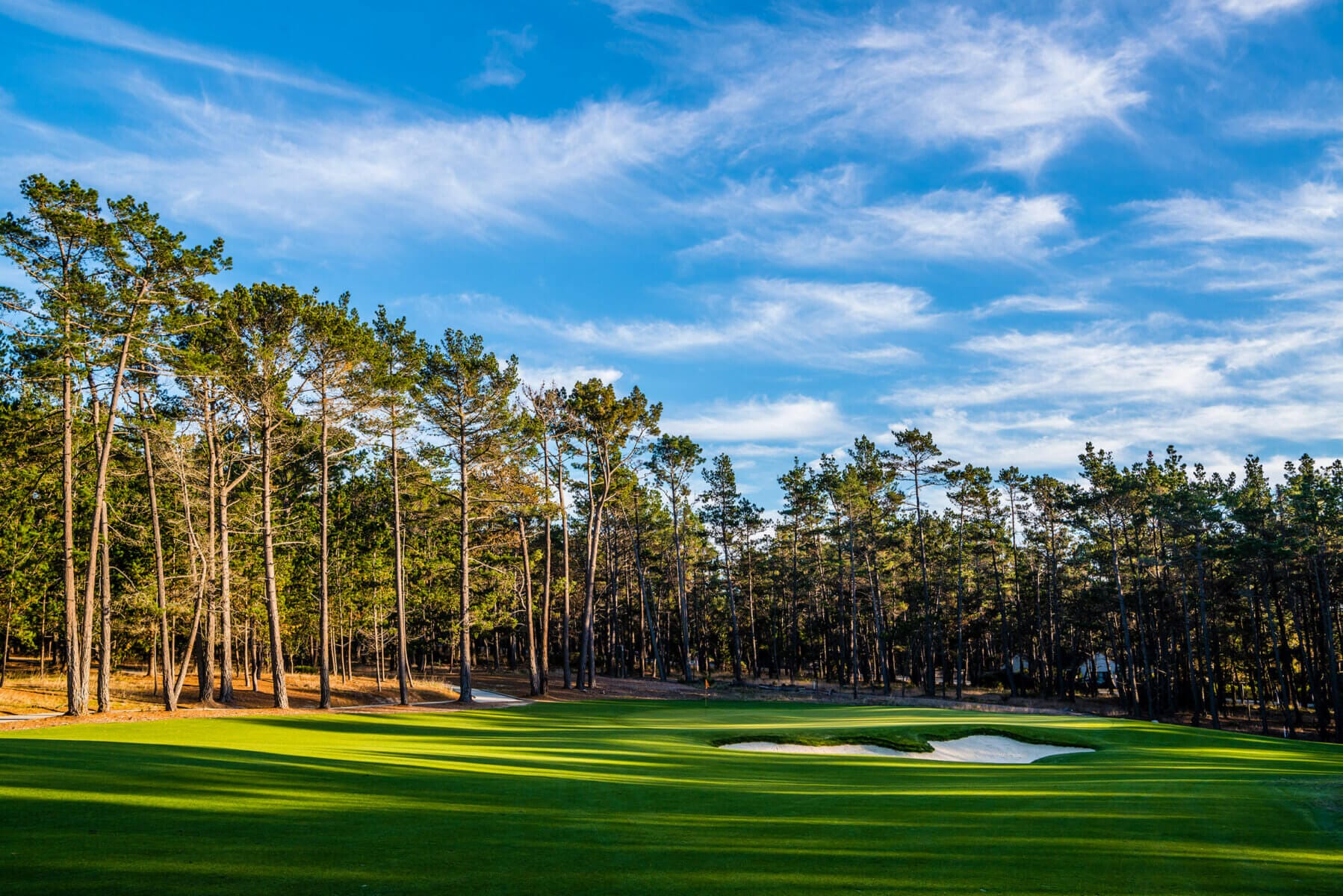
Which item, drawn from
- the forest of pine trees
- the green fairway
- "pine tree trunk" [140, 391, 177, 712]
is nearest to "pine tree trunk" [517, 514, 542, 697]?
the forest of pine trees

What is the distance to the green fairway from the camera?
6.93m

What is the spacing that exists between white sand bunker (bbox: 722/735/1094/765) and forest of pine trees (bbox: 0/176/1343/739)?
1808cm

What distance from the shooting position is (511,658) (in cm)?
7762

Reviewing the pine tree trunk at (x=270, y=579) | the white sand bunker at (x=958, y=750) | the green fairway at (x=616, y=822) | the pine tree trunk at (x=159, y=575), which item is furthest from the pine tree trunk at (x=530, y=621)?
the green fairway at (x=616, y=822)

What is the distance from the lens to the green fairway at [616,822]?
693 centimetres

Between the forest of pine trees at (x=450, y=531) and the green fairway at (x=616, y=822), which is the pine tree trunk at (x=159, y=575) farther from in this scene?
the green fairway at (x=616, y=822)

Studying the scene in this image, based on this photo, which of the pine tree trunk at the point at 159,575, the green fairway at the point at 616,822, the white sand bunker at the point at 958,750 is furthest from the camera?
the pine tree trunk at the point at 159,575

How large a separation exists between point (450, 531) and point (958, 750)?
3588 cm

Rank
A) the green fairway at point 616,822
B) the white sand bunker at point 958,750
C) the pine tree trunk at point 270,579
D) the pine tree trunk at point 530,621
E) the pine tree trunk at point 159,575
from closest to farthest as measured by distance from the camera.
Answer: the green fairway at point 616,822 < the white sand bunker at point 958,750 < the pine tree trunk at point 159,575 < the pine tree trunk at point 270,579 < the pine tree trunk at point 530,621

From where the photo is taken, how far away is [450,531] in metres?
50.6

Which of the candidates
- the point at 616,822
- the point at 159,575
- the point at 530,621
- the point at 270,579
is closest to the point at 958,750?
the point at 616,822

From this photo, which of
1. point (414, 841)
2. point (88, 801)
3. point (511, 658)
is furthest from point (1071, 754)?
point (511, 658)

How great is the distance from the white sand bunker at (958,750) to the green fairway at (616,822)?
4393 mm

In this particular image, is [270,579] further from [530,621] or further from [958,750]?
[958,750]
